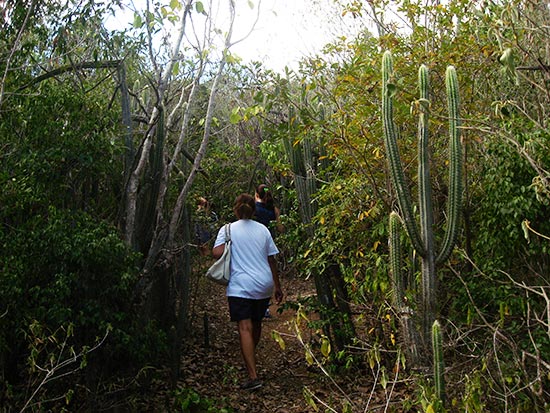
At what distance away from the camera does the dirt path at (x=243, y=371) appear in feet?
19.3

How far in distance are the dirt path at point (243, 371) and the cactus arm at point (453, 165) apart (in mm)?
1418

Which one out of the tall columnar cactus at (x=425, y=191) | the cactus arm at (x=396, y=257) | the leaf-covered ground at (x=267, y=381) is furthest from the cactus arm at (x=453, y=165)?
the leaf-covered ground at (x=267, y=381)

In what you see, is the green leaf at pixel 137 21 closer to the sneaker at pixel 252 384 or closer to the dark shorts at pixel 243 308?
the dark shorts at pixel 243 308

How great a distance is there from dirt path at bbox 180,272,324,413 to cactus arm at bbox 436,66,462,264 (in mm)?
1418

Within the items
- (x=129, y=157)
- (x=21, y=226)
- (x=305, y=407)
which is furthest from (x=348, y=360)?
(x=21, y=226)

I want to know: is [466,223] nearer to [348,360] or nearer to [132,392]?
[348,360]

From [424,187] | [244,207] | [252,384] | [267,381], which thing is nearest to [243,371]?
[267,381]

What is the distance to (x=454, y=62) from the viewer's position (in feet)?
16.4

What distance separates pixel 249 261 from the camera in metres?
6.17

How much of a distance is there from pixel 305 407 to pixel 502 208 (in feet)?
7.85

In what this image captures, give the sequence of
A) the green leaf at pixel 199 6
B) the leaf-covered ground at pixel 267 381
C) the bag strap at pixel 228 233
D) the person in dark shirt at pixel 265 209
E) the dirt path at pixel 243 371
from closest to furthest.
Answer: the leaf-covered ground at pixel 267 381 → the green leaf at pixel 199 6 → the dirt path at pixel 243 371 → the bag strap at pixel 228 233 → the person in dark shirt at pixel 265 209

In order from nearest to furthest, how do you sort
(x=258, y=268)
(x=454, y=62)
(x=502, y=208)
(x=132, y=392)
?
(x=502, y=208) < (x=454, y=62) < (x=132, y=392) < (x=258, y=268)

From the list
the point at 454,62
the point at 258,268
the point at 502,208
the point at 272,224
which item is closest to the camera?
the point at 502,208

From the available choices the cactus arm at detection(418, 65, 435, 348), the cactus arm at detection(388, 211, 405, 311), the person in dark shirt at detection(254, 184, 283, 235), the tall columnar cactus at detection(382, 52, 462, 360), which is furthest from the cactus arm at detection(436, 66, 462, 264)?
the person in dark shirt at detection(254, 184, 283, 235)
